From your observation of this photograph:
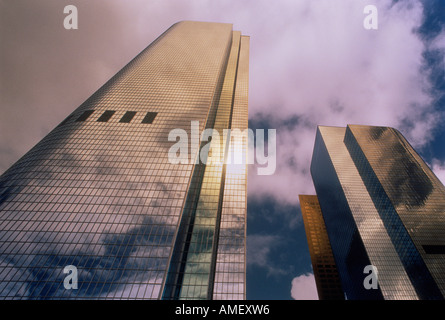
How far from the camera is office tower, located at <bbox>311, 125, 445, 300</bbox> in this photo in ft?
371

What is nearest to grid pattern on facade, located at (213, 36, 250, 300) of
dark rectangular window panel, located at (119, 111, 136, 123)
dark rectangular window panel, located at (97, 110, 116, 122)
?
dark rectangular window panel, located at (119, 111, 136, 123)

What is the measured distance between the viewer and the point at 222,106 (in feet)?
351

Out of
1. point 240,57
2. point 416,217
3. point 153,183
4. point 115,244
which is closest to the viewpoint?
point 115,244

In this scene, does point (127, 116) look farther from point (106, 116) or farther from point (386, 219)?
point (386, 219)

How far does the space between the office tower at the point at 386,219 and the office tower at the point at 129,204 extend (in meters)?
106

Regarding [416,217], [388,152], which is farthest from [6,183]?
[388,152]

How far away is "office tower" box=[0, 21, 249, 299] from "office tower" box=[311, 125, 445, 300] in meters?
106

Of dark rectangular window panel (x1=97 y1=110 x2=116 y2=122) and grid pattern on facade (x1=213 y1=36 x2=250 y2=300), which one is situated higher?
dark rectangular window panel (x1=97 y1=110 x2=116 y2=122)

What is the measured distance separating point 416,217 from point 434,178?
35309mm

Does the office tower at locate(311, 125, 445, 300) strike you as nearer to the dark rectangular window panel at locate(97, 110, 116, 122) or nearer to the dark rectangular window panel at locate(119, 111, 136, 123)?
the dark rectangular window panel at locate(119, 111, 136, 123)

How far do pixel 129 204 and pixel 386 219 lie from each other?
15110 cm

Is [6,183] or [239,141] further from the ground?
[239,141]

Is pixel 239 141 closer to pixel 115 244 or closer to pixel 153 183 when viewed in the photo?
pixel 153 183

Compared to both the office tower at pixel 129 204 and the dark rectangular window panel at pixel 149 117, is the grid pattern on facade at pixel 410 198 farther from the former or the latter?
the dark rectangular window panel at pixel 149 117
